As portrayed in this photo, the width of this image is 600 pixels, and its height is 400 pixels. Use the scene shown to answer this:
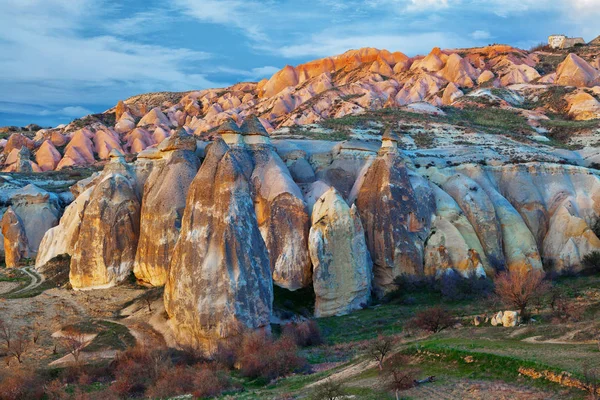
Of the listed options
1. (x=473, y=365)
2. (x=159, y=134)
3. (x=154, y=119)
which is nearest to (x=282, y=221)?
(x=473, y=365)

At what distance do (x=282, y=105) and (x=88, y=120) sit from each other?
1457 inches

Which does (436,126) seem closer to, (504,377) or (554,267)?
(554,267)

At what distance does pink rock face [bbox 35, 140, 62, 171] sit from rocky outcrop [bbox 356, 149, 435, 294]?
63.9m

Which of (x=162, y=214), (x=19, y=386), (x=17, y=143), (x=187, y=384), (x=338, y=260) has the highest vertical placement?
(x=17, y=143)

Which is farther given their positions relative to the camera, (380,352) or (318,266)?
(318,266)

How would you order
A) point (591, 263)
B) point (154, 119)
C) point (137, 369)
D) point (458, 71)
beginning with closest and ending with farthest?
point (137, 369) < point (591, 263) < point (458, 71) < point (154, 119)

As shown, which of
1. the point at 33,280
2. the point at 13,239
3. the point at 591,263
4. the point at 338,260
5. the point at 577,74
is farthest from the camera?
the point at 577,74

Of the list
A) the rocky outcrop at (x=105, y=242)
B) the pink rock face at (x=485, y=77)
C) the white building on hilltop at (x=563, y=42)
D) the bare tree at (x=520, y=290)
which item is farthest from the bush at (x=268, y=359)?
the white building on hilltop at (x=563, y=42)

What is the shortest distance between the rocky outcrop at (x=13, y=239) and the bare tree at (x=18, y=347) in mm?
23706

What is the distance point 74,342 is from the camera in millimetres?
28953

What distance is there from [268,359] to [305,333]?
16.5ft

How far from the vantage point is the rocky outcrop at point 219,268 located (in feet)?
89.7

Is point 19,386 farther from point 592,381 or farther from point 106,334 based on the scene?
point 592,381

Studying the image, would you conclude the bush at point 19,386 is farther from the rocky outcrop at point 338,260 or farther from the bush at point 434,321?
the rocky outcrop at point 338,260
